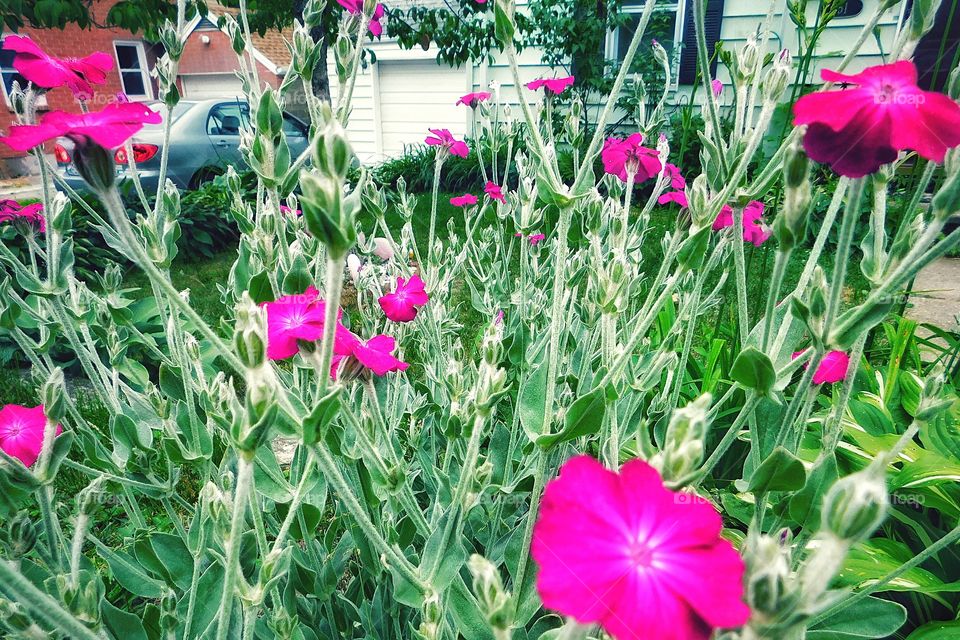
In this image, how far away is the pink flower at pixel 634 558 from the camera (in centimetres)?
51

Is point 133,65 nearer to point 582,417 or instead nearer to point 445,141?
point 445,141

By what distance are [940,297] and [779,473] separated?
4.58m

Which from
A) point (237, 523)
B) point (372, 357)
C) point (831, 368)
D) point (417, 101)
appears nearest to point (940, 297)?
point (831, 368)

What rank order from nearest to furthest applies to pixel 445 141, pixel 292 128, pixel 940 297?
pixel 445 141, pixel 940 297, pixel 292 128

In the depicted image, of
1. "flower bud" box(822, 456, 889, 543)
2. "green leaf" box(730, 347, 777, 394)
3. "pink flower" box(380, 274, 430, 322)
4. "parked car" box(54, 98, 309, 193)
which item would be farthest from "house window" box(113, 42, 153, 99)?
"flower bud" box(822, 456, 889, 543)

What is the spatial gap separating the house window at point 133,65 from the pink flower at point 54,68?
16914mm

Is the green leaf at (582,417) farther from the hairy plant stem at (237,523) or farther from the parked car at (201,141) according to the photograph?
the parked car at (201,141)

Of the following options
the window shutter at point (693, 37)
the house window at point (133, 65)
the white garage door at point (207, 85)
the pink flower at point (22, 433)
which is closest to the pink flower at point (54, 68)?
the pink flower at point (22, 433)

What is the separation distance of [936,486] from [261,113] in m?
2.19

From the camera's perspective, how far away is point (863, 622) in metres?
1.09

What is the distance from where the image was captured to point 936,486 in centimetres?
183

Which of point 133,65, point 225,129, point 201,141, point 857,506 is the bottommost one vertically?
point 201,141

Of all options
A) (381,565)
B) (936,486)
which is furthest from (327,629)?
(936,486)

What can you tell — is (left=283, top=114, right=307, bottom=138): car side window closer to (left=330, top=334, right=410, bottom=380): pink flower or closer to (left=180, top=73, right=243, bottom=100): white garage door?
(left=330, top=334, right=410, bottom=380): pink flower
